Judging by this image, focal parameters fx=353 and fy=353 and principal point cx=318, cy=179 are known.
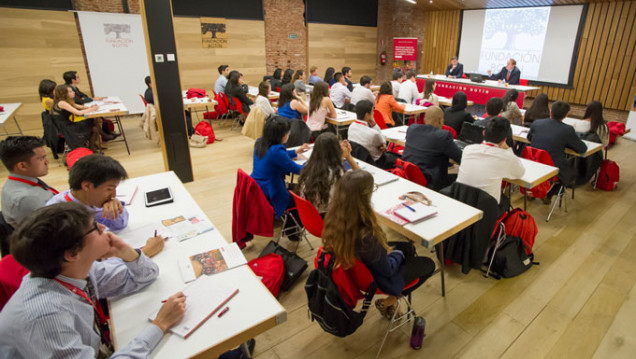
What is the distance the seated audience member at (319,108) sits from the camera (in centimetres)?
537

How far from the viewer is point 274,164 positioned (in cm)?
307

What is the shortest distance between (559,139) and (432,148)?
5.00 ft

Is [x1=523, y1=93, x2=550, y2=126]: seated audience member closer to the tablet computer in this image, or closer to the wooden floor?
the wooden floor

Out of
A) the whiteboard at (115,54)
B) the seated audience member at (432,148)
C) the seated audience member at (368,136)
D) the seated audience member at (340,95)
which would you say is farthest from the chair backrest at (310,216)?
the whiteboard at (115,54)

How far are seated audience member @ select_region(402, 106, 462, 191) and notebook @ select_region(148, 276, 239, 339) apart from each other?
2.44 m

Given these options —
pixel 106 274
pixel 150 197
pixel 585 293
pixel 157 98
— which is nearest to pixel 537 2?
pixel 585 293

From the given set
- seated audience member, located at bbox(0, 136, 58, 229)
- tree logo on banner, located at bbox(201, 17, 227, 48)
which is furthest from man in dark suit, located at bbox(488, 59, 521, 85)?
seated audience member, located at bbox(0, 136, 58, 229)

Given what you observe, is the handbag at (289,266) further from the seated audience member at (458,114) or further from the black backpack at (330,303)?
the seated audience member at (458,114)

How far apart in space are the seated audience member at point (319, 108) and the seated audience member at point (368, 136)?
58.2 inches

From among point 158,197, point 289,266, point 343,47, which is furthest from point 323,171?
point 343,47

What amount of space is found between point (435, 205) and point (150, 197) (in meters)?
2.10

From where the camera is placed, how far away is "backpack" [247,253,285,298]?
267 cm

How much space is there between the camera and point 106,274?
160 cm

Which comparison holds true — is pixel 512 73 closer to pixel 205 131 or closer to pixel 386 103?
pixel 386 103
